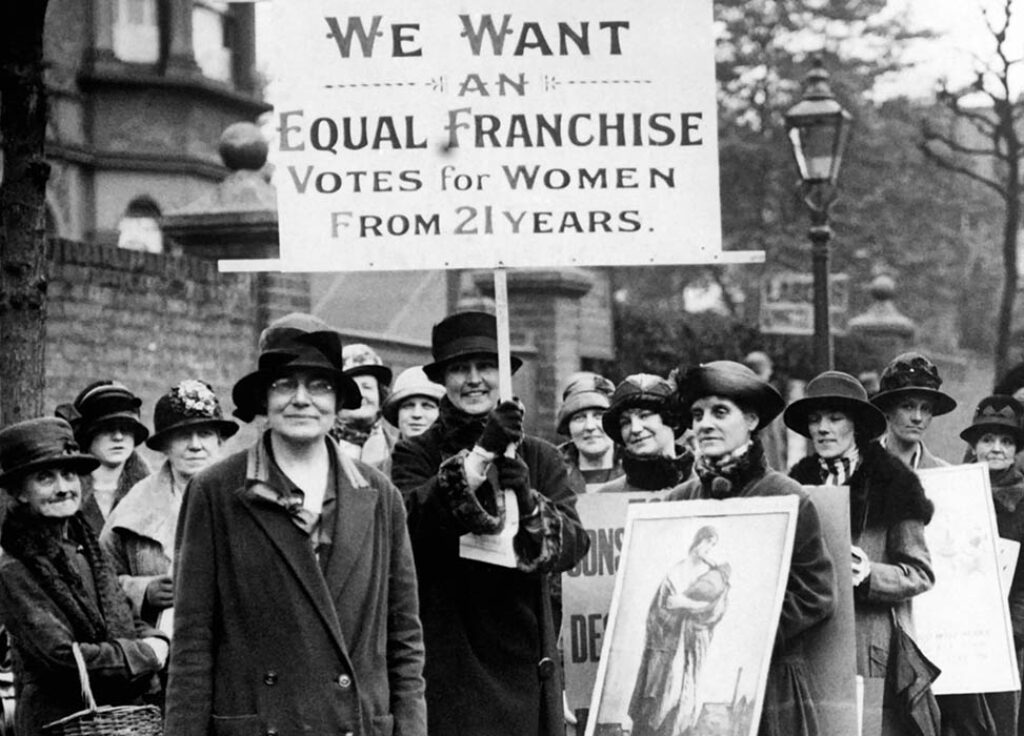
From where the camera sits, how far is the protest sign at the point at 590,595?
351 inches

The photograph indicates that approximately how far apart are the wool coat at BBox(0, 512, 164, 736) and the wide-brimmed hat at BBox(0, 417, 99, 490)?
17 cm

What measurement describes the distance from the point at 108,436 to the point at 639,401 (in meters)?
2.29

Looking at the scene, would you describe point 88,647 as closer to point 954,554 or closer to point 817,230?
point 954,554

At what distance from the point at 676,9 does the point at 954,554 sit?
9.57 ft

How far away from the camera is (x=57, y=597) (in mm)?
7664

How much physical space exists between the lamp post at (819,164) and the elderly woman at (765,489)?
28.1 ft

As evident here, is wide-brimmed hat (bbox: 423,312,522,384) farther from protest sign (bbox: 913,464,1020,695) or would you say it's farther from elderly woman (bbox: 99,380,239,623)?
protest sign (bbox: 913,464,1020,695)

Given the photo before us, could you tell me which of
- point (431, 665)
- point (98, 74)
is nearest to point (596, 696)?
point (431, 665)

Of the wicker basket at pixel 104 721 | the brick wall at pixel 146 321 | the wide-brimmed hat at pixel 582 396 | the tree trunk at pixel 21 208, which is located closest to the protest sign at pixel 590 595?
the wide-brimmed hat at pixel 582 396

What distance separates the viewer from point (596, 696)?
293 inches

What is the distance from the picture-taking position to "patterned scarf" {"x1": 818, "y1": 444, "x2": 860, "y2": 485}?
8789 millimetres

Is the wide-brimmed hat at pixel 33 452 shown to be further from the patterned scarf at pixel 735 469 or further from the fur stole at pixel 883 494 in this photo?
the fur stole at pixel 883 494

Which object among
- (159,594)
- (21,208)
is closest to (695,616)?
(159,594)

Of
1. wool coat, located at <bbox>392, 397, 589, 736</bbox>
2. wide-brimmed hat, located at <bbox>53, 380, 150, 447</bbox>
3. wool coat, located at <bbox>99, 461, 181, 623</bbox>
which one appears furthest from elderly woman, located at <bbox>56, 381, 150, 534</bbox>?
wool coat, located at <bbox>392, 397, 589, 736</bbox>
